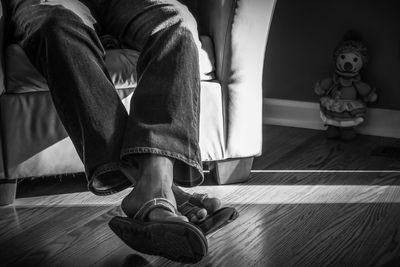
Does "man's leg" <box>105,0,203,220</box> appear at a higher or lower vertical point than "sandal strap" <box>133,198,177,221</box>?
higher

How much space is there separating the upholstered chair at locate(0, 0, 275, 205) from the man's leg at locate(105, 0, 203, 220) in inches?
8.9

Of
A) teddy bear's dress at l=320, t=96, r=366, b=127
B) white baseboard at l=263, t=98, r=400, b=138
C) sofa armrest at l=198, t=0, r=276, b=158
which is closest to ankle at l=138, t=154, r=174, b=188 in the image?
sofa armrest at l=198, t=0, r=276, b=158

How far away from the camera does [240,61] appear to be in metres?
1.72

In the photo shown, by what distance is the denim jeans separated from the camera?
1.30 m

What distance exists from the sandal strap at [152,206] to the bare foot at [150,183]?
0.03ft

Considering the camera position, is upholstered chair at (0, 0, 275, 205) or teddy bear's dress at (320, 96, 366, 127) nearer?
upholstered chair at (0, 0, 275, 205)

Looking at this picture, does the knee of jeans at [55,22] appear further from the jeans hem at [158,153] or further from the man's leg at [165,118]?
the jeans hem at [158,153]

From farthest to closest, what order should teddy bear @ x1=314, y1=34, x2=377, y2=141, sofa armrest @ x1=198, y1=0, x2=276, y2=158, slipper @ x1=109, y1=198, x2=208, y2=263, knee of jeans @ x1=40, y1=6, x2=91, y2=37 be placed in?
1. teddy bear @ x1=314, y1=34, x2=377, y2=141
2. sofa armrest @ x1=198, y1=0, x2=276, y2=158
3. knee of jeans @ x1=40, y1=6, x2=91, y2=37
4. slipper @ x1=109, y1=198, x2=208, y2=263

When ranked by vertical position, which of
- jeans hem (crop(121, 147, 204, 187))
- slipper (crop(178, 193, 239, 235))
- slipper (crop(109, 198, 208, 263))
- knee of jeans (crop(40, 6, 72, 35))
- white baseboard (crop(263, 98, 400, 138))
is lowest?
white baseboard (crop(263, 98, 400, 138))

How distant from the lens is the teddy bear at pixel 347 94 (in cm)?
219

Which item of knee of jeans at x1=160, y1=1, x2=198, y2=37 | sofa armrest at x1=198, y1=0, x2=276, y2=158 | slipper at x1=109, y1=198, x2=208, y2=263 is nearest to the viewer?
slipper at x1=109, y1=198, x2=208, y2=263

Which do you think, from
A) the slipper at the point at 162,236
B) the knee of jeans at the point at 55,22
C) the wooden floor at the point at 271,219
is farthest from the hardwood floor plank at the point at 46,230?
the knee of jeans at the point at 55,22

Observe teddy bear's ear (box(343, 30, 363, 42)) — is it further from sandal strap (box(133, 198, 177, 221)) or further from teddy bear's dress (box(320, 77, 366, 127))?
sandal strap (box(133, 198, 177, 221))

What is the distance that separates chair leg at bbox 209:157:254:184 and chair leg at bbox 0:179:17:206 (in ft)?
1.86
